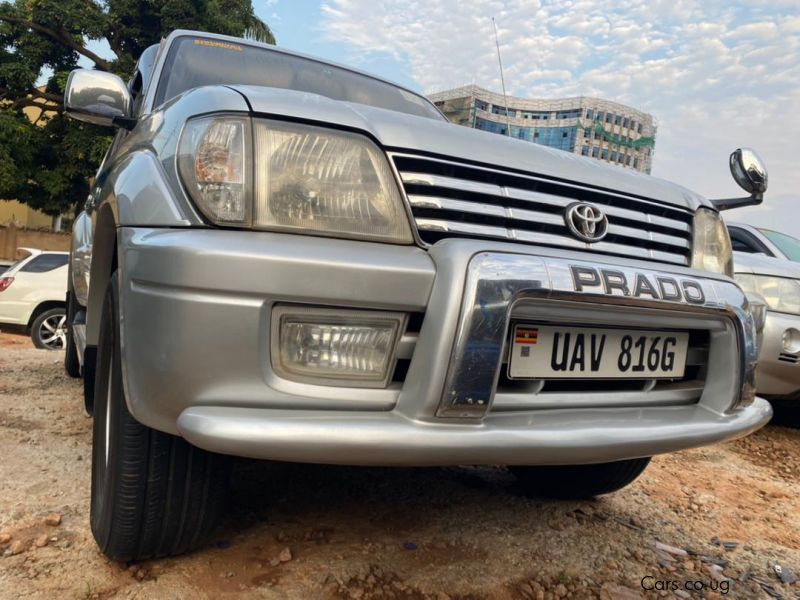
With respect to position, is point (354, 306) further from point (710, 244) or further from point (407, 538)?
point (710, 244)

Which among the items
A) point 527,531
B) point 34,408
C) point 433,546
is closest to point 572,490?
point 527,531

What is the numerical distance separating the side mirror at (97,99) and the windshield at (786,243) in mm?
4535

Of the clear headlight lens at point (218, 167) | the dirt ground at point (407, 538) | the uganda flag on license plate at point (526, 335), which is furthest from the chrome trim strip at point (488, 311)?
the dirt ground at point (407, 538)

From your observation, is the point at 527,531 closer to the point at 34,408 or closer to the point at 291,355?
the point at 291,355

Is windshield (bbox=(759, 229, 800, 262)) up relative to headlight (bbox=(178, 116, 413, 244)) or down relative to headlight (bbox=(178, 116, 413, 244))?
up

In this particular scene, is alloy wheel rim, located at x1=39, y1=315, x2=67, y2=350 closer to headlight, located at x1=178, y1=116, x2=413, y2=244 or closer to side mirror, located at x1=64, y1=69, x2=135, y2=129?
side mirror, located at x1=64, y1=69, x2=135, y2=129

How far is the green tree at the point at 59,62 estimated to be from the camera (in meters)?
14.6

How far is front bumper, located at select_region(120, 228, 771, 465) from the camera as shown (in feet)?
3.90

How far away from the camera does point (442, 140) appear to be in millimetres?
1521

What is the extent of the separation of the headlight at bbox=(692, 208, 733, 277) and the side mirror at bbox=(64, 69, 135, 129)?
6.69 ft

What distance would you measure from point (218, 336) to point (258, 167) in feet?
1.27

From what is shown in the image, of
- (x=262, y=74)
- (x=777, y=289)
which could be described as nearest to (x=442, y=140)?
(x=262, y=74)

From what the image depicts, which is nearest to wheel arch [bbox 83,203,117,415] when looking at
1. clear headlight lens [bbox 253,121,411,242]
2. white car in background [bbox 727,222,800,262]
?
clear headlight lens [bbox 253,121,411,242]

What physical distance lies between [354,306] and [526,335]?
0.45 metres
